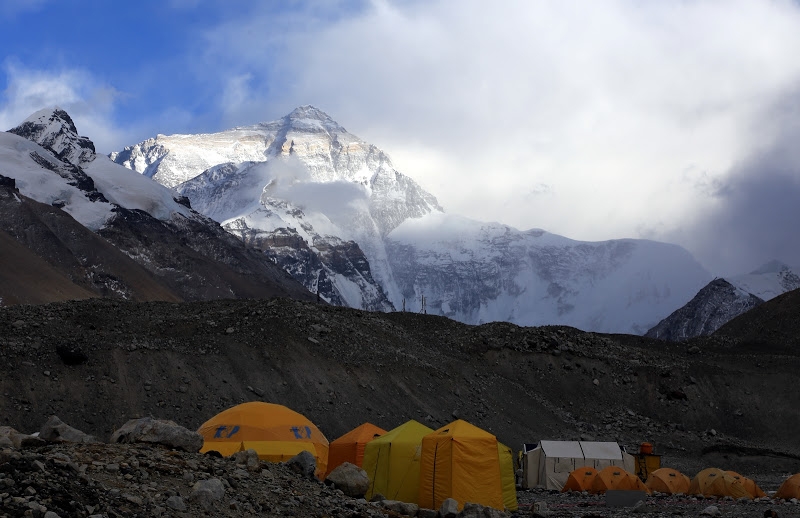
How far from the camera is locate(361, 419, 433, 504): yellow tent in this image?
93.7 feet

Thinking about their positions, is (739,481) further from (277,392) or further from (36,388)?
(36,388)

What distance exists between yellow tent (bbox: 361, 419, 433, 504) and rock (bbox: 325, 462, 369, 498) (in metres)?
8.21

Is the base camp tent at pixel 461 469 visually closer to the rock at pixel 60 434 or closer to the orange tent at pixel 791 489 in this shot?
the orange tent at pixel 791 489

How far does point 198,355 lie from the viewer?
51.3 m

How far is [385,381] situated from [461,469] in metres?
30.4

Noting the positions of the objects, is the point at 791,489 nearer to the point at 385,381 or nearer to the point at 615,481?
the point at 615,481

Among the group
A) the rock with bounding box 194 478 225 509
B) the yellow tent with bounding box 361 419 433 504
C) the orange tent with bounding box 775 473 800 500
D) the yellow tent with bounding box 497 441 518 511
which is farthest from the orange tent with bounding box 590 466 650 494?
the rock with bounding box 194 478 225 509

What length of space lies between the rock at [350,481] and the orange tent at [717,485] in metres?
19.8

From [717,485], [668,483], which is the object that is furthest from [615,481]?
[717,485]

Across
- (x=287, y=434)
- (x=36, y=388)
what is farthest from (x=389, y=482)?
(x=36, y=388)

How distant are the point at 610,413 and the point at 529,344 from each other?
930 centimetres

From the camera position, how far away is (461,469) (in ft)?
88.9

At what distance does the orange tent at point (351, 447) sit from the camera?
3419 cm

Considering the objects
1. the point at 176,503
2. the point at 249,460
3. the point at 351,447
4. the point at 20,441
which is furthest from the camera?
the point at 351,447
